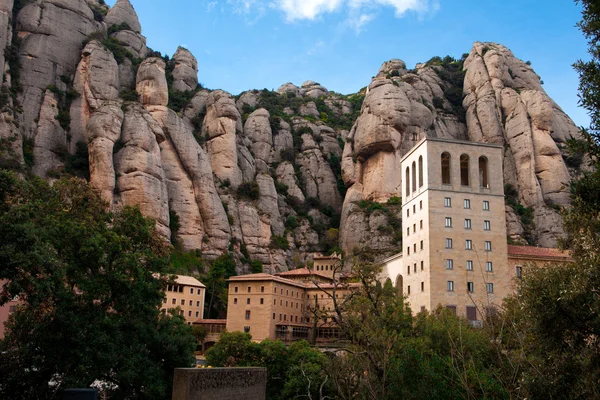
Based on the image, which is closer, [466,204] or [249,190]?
[466,204]

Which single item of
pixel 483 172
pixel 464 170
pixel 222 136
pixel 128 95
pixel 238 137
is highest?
pixel 128 95

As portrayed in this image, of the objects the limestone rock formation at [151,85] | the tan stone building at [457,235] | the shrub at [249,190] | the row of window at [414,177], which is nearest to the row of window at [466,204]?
the tan stone building at [457,235]

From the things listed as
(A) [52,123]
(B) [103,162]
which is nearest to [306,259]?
(B) [103,162]

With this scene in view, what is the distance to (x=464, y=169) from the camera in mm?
59656

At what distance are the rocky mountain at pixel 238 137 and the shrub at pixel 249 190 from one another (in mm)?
451

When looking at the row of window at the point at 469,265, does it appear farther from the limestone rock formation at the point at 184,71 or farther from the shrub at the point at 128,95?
the limestone rock formation at the point at 184,71

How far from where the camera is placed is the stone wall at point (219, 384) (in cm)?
1603

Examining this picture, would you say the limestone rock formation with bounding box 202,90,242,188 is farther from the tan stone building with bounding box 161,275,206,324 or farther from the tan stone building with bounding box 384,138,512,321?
the tan stone building with bounding box 384,138,512,321

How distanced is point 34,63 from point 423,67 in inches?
2759

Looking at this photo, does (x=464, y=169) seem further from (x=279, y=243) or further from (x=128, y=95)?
(x=128, y=95)

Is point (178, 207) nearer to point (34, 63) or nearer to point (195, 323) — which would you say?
point (195, 323)

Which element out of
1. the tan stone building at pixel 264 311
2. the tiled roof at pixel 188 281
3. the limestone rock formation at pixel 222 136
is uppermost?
the limestone rock formation at pixel 222 136

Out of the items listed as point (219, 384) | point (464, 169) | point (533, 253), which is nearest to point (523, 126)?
point (464, 169)

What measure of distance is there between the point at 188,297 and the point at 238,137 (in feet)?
115
